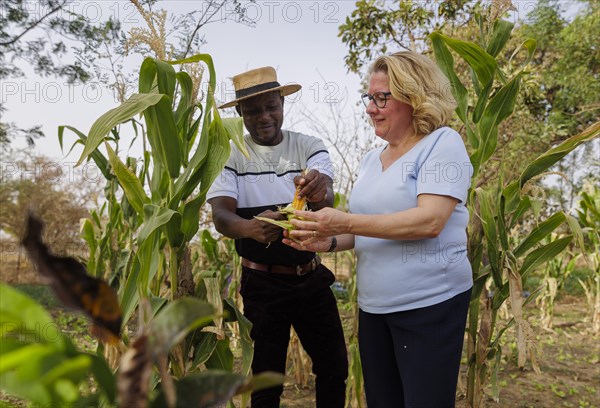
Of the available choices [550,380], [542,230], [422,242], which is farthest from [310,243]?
[550,380]

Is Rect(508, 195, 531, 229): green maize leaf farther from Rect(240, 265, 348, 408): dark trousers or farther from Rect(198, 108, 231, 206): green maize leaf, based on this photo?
Rect(198, 108, 231, 206): green maize leaf

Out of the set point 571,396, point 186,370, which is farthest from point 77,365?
point 571,396

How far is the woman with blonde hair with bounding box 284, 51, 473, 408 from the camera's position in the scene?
1259mm

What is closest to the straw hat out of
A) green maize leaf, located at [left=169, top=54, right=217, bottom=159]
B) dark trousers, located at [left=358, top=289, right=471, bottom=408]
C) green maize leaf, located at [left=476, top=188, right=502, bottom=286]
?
green maize leaf, located at [left=169, top=54, right=217, bottom=159]

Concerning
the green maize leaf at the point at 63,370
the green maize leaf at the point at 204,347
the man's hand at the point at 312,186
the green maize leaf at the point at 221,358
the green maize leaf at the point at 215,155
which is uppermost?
the green maize leaf at the point at 215,155

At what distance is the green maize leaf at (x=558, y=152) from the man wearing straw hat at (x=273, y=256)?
2.28ft

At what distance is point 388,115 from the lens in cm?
140

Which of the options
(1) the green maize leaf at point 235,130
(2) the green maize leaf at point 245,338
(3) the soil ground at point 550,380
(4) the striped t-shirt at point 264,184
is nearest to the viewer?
(1) the green maize leaf at point 235,130

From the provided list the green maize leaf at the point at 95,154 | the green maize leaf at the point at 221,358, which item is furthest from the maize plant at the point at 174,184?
the green maize leaf at the point at 95,154

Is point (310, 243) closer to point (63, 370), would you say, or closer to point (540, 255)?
point (540, 255)

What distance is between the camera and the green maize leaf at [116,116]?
1211 mm

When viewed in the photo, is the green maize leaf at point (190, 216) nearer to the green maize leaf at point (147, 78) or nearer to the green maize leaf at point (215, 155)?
the green maize leaf at point (215, 155)

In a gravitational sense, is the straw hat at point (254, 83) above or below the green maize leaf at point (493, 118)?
above

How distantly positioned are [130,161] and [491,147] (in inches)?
69.6
